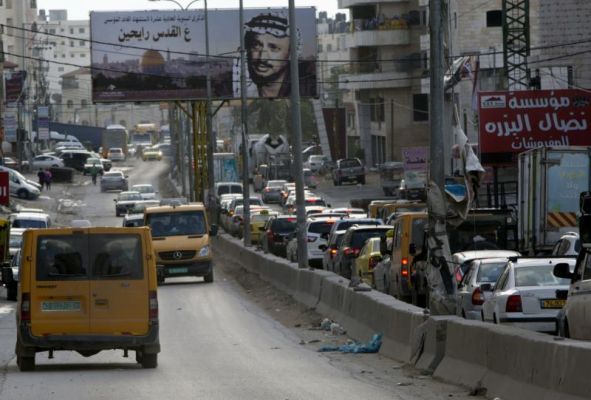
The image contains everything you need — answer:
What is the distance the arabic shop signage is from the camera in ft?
146

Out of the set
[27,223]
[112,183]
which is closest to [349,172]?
[112,183]

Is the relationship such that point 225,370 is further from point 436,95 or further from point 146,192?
point 146,192

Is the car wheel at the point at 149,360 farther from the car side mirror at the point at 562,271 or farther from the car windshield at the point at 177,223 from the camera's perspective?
the car windshield at the point at 177,223

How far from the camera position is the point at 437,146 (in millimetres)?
18953

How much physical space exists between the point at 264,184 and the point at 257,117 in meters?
73.1

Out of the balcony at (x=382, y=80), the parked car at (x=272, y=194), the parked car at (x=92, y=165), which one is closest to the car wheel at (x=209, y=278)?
the parked car at (x=272, y=194)

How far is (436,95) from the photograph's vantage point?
18.9m

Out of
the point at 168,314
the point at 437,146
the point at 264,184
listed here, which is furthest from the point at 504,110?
the point at 264,184

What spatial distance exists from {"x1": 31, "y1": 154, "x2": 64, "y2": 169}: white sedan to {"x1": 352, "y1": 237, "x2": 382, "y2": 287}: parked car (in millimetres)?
83483

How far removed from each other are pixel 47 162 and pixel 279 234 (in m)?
70.9

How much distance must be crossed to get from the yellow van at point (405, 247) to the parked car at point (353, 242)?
5.21 m

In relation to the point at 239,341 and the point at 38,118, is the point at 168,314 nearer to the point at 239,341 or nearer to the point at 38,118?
the point at 239,341

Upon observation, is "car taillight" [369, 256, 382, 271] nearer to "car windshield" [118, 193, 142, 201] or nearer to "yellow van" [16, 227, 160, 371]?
"yellow van" [16, 227, 160, 371]

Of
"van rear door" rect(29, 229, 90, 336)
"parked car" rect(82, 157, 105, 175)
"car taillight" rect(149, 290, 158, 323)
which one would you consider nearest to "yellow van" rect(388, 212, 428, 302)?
"car taillight" rect(149, 290, 158, 323)
